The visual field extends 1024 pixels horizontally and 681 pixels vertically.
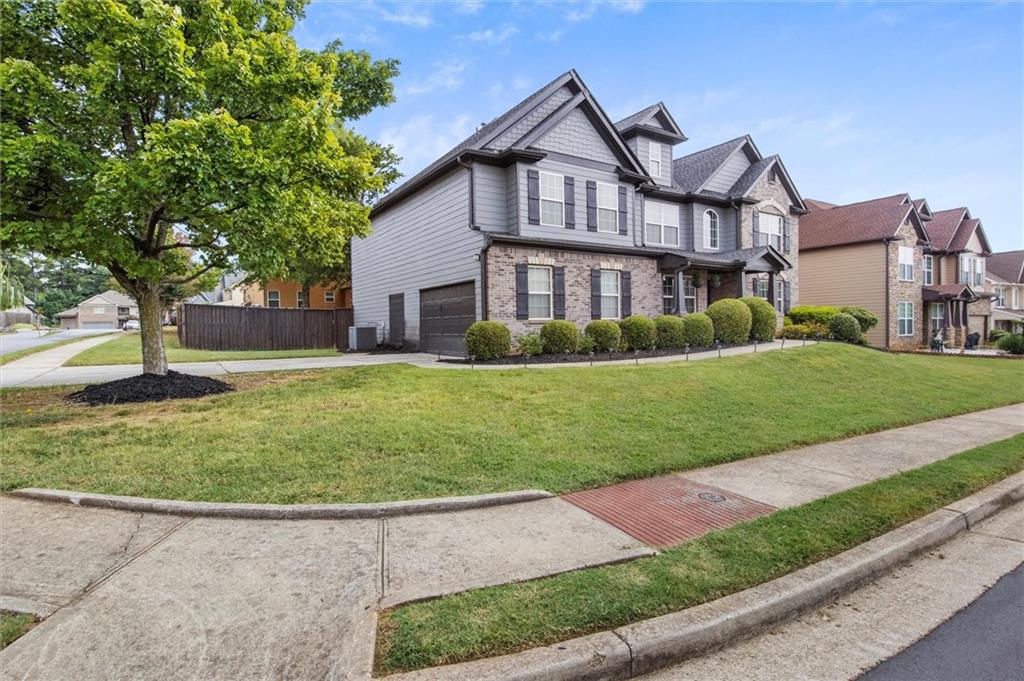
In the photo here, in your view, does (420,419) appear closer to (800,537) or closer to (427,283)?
(800,537)

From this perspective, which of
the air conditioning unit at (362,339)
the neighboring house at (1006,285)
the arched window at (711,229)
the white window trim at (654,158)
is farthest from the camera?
the neighboring house at (1006,285)

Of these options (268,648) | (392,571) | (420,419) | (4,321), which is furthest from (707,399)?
(4,321)

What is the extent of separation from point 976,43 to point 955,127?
3443 millimetres

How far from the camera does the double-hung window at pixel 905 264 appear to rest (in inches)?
1057

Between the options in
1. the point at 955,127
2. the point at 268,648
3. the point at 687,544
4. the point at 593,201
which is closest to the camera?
the point at 268,648

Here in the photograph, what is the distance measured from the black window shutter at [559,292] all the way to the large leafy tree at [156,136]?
7.42 m

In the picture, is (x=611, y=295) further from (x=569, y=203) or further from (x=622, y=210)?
(x=569, y=203)

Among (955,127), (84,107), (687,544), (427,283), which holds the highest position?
(955,127)

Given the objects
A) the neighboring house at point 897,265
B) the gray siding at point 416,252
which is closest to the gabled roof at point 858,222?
the neighboring house at point 897,265

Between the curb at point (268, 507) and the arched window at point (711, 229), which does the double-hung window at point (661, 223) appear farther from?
the curb at point (268, 507)

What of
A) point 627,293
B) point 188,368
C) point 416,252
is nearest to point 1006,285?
point 627,293

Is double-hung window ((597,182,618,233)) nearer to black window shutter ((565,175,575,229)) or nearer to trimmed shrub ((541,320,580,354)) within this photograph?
black window shutter ((565,175,575,229))

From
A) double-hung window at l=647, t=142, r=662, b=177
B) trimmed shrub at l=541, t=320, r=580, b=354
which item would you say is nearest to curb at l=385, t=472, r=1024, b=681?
trimmed shrub at l=541, t=320, r=580, b=354

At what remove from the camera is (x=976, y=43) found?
1002cm
